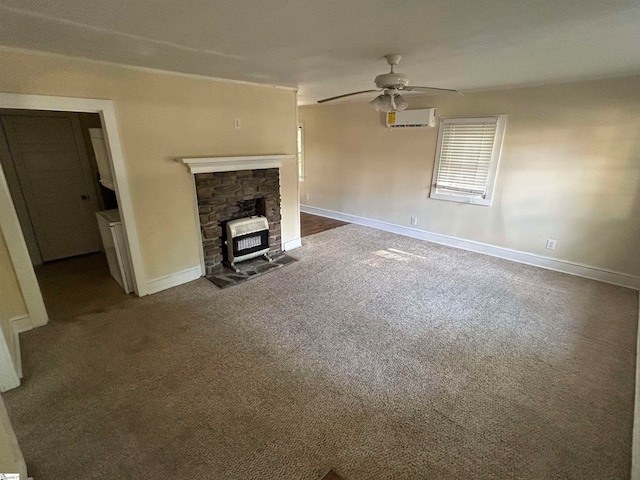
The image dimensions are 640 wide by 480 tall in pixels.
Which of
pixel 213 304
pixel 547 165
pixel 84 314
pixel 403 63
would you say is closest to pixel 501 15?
pixel 403 63

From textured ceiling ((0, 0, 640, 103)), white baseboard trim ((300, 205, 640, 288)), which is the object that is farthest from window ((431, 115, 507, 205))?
textured ceiling ((0, 0, 640, 103))

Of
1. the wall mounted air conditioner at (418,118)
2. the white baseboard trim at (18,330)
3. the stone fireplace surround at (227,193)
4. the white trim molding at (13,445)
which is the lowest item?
the white baseboard trim at (18,330)

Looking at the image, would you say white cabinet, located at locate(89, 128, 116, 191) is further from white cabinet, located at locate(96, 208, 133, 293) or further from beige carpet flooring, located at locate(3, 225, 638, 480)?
beige carpet flooring, located at locate(3, 225, 638, 480)

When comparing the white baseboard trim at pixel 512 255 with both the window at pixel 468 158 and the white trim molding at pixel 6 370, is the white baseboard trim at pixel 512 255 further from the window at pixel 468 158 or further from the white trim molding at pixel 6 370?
the white trim molding at pixel 6 370

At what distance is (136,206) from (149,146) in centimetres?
64

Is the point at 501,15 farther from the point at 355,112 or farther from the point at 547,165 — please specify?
the point at 355,112

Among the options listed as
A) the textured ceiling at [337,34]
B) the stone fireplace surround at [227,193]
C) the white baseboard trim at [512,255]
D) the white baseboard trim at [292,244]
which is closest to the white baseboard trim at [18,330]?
the stone fireplace surround at [227,193]

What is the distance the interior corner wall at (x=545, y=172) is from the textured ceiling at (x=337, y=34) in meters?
0.56

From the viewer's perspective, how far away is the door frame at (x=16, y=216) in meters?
2.39

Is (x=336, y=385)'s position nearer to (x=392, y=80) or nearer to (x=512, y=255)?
(x=392, y=80)

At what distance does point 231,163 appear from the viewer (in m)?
3.62

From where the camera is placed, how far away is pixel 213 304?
314cm

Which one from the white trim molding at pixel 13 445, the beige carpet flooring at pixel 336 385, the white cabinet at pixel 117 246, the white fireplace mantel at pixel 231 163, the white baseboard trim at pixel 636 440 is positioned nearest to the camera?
the white trim molding at pixel 13 445

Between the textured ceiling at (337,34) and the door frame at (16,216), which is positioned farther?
the door frame at (16,216)
